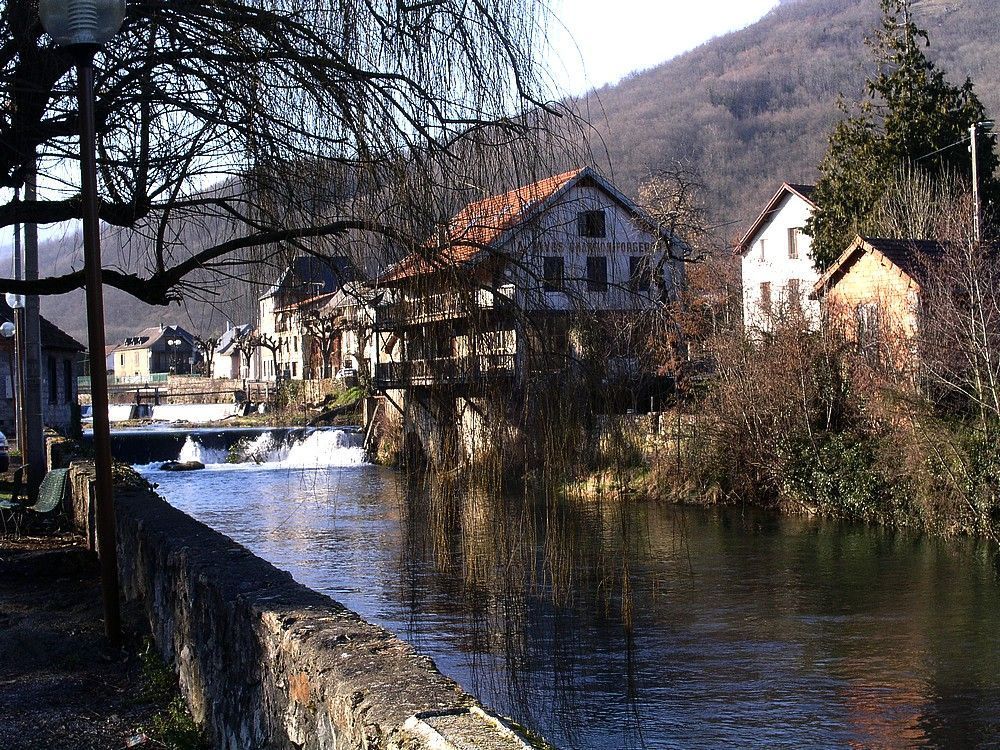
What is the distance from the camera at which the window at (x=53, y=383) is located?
39781 millimetres

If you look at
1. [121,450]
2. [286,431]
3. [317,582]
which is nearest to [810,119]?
[286,431]

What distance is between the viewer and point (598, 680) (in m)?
12.0

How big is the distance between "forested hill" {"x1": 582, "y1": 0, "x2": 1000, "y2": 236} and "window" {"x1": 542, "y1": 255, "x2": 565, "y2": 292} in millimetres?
30175

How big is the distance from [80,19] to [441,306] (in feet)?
8.21

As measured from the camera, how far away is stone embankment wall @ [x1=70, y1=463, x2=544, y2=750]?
10.4 ft

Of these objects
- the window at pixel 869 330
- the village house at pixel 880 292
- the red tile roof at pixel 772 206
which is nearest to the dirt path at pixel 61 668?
the village house at pixel 880 292

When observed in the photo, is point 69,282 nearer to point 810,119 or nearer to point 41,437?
point 41,437

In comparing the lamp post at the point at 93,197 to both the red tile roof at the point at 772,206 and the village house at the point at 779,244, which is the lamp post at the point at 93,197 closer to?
the village house at the point at 779,244

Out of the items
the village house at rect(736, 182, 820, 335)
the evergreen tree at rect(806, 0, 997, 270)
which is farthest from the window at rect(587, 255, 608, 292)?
the village house at rect(736, 182, 820, 335)

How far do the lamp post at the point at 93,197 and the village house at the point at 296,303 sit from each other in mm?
1099

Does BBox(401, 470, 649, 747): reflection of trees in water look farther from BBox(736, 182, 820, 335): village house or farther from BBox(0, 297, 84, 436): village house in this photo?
BBox(736, 182, 820, 335): village house

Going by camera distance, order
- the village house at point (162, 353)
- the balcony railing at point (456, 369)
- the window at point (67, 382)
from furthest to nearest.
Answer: the village house at point (162, 353)
the window at point (67, 382)
the balcony railing at point (456, 369)

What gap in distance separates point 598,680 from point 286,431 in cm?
3648

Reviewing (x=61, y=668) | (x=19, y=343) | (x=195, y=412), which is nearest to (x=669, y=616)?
(x=61, y=668)
